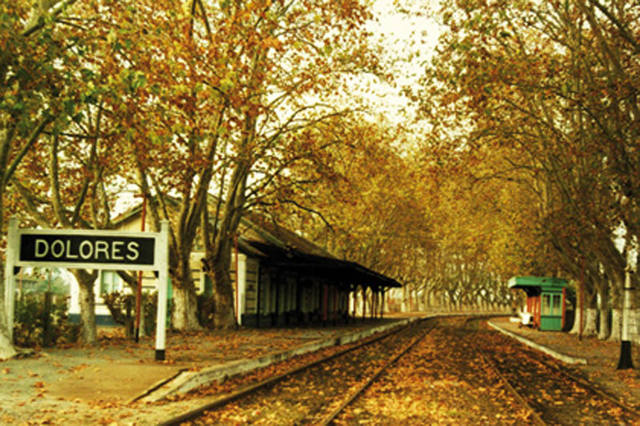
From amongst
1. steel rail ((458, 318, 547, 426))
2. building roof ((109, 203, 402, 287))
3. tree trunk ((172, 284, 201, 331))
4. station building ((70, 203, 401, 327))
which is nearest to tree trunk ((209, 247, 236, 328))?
station building ((70, 203, 401, 327))

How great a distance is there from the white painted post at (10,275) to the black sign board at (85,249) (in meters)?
0.15

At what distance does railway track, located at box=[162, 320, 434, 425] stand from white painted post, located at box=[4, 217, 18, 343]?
17.1 feet

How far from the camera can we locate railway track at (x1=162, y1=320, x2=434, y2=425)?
10.0 meters

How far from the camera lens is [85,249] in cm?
1477

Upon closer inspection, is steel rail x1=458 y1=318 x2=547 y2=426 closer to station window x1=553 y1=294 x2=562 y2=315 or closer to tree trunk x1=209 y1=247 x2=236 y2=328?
tree trunk x1=209 y1=247 x2=236 y2=328

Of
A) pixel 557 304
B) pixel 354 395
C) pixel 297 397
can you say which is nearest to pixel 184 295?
pixel 297 397

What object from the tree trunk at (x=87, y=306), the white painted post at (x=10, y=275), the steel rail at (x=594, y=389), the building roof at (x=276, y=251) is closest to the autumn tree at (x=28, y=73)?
the white painted post at (x=10, y=275)

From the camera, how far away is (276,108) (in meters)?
25.4

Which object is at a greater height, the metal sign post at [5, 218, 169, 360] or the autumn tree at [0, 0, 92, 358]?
the autumn tree at [0, 0, 92, 358]

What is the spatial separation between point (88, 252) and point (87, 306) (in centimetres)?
461

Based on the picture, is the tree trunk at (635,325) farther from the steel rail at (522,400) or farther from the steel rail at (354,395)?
the steel rail at (354,395)

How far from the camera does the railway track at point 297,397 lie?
10031mm

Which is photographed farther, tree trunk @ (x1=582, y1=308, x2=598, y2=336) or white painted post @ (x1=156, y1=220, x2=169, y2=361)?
tree trunk @ (x1=582, y1=308, x2=598, y2=336)

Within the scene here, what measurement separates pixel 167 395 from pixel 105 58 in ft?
20.9
